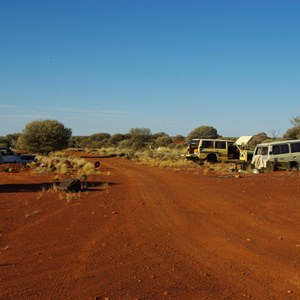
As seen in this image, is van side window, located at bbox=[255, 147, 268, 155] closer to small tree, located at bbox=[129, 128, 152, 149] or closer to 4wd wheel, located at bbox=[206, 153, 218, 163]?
4wd wheel, located at bbox=[206, 153, 218, 163]

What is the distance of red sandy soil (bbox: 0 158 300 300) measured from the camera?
620 cm

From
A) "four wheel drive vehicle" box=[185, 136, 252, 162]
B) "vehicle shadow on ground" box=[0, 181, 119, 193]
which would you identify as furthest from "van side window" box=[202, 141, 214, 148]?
"vehicle shadow on ground" box=[0, 181, 119, 193]

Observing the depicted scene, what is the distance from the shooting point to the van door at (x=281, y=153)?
2377 cm

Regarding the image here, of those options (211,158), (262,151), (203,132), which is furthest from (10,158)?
(203,132)

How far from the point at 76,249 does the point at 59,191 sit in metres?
8.92

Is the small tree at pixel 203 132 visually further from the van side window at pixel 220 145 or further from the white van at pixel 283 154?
the white van at pixel 283 154

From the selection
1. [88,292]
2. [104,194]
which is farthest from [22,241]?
[104,194]

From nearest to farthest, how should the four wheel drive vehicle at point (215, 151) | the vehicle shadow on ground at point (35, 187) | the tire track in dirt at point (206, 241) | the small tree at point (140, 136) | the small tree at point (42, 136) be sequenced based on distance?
the tire track in dirt at point (206, 241)
the vehicle shadow on ground at point (35, 187)
the four wheel drive vehicle at point (215, 151)
the small tree at point (42, 136)
the small tree at point (140, 136)

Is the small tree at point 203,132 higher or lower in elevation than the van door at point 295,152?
higher

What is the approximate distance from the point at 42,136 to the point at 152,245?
4297 cm

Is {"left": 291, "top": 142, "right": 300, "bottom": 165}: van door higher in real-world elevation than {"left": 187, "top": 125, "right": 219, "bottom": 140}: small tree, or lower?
lower

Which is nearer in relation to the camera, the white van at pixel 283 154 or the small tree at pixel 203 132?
the white van at pixel 283 154

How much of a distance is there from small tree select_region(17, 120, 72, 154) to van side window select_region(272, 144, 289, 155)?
31172mm

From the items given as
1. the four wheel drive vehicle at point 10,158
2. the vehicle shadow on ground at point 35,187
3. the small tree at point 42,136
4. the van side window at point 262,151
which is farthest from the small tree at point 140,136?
the vehicle shadow on ground at point 35,187
